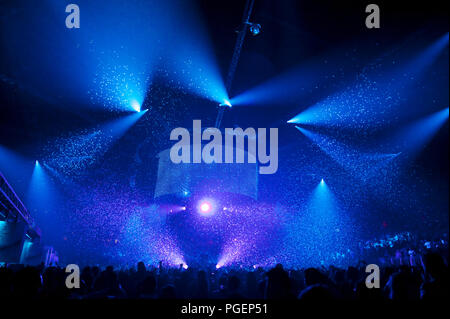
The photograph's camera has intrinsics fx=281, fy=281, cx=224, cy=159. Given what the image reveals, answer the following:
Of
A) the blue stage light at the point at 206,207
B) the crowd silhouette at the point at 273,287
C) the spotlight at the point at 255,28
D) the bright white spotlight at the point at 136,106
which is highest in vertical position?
the spotlight at the point at 255,28

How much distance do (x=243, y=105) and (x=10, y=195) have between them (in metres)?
12.2

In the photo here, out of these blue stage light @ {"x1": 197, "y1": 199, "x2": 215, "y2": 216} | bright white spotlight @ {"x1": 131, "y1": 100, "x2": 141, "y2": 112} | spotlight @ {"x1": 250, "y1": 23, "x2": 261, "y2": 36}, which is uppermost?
spotlight @ {"x1": 250, "y1": 23, "x2": 261, "y2": 36}

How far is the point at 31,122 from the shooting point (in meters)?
15.9

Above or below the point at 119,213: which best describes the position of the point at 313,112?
above

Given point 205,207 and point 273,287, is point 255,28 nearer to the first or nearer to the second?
point 273,287

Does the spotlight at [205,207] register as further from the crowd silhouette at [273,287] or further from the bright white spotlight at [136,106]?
the crowd silhouette at [273,287]

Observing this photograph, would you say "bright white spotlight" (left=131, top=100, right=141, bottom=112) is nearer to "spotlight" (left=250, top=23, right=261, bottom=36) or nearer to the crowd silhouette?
"spotlight" (left=250, top=23, right=261, bottom=36)

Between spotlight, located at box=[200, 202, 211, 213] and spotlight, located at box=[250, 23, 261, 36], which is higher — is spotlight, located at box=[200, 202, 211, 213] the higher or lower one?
the lower one

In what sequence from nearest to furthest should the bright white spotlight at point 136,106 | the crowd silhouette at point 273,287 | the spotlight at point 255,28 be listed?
the crowd silhouette at point 273,287 < the spotlight at point 255,28 < the bright white spotlight at point 136,106

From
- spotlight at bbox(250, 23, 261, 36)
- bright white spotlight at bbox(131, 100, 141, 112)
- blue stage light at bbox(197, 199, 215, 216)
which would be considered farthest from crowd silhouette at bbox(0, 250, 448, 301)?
blue stage light at bbox(197, 199, 215, 216)

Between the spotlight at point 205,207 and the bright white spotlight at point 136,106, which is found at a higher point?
the bright white spotlight at point 136,106

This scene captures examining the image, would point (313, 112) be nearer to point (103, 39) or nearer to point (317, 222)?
point (103, 39)

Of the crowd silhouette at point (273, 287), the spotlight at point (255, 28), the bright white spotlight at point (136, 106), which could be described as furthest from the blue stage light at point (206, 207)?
the crowd silhouette at point (273, 287)
